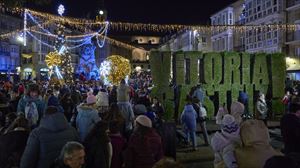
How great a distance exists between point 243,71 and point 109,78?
27.3ft

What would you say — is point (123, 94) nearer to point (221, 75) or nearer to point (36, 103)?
point (36, 103)

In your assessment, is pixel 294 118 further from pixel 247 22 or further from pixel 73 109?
pixel 247 22

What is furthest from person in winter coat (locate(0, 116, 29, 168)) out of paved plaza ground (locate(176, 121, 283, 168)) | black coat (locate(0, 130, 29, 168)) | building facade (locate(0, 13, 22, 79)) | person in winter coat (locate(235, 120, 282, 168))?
building facade (locate(0, 13, 22, 79))

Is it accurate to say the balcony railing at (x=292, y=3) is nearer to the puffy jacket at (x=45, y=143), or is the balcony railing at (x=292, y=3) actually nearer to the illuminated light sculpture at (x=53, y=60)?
the illuminated light sculpture at (x=53, y=60)

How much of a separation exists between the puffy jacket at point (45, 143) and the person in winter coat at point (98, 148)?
47 cm

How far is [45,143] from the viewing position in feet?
18.5

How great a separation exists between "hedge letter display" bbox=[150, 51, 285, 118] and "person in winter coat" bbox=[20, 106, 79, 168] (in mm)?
13814

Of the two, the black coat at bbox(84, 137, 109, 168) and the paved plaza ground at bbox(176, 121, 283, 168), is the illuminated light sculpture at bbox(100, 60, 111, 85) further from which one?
the black coat at bbox(84, 137, 109, 168)

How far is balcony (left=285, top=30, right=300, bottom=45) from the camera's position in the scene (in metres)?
43.3

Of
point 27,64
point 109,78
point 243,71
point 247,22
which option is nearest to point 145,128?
point 243,71

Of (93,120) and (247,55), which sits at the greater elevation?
(247,55)

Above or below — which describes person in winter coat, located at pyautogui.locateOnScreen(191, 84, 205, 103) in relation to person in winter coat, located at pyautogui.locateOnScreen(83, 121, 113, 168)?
above

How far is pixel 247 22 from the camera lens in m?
54.0

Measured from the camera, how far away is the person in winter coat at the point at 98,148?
6.15m
